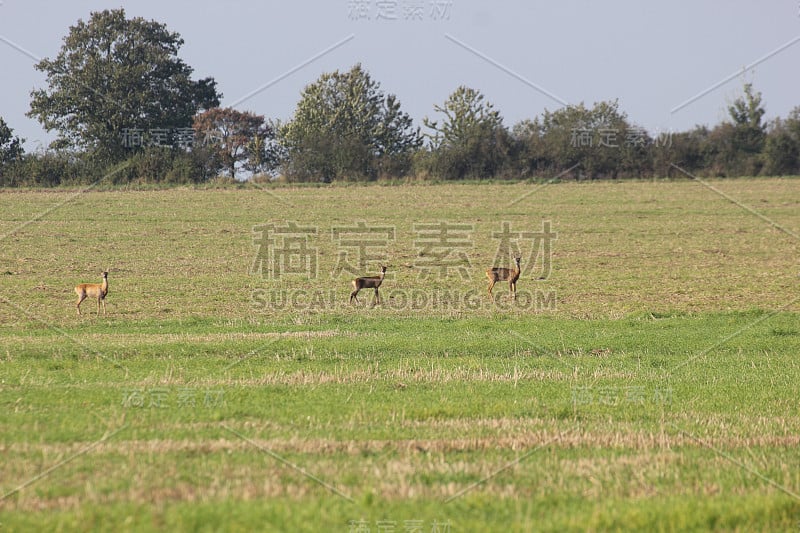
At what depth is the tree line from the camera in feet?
189

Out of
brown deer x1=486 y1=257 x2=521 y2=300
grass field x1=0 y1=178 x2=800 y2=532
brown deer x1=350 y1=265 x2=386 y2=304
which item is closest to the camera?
grass field x1=0 y1=178 x2=800 y2=532

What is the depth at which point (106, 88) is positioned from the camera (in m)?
58.2

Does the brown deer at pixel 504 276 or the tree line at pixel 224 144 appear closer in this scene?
the brown deer at pixel 504 276

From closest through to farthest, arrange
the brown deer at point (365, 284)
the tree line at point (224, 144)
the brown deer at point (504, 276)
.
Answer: the brown deer at point (365, 284)
the brown deer at point (504, 276)
the tree line at point (224, 144)

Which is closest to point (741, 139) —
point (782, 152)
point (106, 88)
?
point (782, 152)

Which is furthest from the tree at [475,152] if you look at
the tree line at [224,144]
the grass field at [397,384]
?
the grass field at [397,384]

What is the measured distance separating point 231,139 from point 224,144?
1929 millimetres

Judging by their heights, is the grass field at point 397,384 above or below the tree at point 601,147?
below

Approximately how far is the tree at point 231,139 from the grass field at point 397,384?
28.3 m

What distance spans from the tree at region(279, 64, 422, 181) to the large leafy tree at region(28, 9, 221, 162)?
1016cm

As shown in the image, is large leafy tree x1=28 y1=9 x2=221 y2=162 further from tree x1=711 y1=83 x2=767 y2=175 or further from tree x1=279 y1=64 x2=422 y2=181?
tree x1=711 y1=83 x2=767 y2=175

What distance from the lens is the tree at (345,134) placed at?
59.7 m

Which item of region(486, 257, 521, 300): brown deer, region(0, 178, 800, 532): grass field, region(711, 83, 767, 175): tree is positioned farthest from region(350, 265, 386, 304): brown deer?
region(711, 83, 767, 175): tree

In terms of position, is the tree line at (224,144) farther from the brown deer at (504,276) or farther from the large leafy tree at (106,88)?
the brown deer at (504,276)
